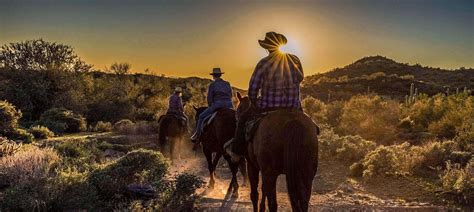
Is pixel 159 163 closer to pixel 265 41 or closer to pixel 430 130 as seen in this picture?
pixel 265 41

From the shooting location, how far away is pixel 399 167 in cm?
1355

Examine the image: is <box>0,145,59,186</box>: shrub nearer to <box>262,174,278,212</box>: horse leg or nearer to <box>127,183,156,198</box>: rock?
<box>127,183,156,198</box>: rock

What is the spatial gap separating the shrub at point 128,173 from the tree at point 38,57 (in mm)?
29390

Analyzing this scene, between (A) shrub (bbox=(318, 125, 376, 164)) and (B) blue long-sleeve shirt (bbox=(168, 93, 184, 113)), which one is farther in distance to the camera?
(B) blue long-sleeve shirt (bbox=(168, 93, 184, 113))

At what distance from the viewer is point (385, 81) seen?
2387 inches

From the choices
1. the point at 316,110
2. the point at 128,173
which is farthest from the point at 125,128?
the point at 128,173

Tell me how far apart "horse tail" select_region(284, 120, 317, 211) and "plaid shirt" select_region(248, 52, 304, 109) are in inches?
40.7

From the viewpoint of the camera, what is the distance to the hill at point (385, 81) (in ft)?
177

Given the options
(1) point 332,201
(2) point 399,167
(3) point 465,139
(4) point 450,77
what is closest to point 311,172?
(1) point 332,201

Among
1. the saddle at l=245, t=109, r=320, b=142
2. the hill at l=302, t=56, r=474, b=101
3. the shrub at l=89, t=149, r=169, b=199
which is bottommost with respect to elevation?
the shrub at l=89, t=149, r=169, b=199

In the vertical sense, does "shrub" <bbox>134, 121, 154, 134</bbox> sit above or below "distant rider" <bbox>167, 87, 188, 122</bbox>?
below

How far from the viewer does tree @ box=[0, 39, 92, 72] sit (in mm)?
37688

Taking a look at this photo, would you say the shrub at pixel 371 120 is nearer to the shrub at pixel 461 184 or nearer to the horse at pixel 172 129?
the horse at pixel 172 129

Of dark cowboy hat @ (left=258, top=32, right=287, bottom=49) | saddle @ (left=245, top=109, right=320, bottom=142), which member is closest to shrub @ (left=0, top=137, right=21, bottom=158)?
saddle @ (left=245, top=109, right=320, bottom=142)
